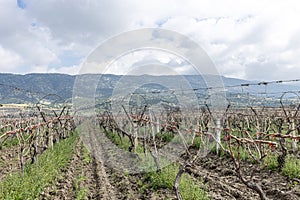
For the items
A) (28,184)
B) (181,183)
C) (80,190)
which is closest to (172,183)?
(181,183)

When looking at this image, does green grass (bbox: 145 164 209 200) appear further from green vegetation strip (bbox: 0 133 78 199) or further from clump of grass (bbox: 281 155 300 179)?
green vegetation strip (bbox: 0 133 78 199)

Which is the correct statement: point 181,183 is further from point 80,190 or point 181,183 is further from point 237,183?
point 80,190

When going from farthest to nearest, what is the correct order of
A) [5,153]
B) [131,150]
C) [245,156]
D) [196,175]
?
[5,153]
[131,150]
[245,156]
[196,175]

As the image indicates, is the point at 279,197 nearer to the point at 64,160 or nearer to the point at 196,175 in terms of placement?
the point at 196,175

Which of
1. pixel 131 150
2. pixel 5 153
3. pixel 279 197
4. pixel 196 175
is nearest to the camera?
pixel 279 197

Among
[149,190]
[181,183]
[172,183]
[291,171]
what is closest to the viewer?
[181,183]

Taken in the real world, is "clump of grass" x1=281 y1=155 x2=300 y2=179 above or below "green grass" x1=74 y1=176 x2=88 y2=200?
above

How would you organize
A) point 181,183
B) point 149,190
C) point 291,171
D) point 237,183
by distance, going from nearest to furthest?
1. point 181,183
2. point 149,190
3. point 237,183
4. point 291,171

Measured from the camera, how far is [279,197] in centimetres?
614

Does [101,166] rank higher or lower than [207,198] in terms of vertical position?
lower

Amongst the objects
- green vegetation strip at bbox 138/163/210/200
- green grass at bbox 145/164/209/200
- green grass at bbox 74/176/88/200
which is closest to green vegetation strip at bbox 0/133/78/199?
green grass at bbox 74/176/88/200

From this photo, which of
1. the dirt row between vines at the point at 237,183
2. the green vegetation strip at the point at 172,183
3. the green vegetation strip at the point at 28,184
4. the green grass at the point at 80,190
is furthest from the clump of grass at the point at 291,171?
the green vegetation strip at the point at 28,184

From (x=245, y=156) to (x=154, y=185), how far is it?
187 inches

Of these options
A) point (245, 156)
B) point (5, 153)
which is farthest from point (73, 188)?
Answer: point (5, 153)
